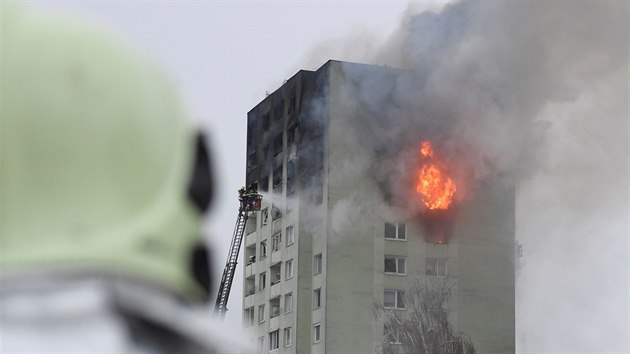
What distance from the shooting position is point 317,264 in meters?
51.7

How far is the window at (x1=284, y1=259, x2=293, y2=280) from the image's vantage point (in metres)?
52.3

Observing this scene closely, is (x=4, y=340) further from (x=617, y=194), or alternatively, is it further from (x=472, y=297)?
(x=472, y=297)

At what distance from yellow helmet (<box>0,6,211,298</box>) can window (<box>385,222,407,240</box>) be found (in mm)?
49182

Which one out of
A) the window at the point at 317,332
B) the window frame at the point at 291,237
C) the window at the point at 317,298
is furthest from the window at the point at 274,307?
the window at the point at 317,332

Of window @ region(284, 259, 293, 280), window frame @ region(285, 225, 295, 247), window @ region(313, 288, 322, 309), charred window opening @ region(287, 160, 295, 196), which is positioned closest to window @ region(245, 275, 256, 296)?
window @ region(284, 259, 293, 280)

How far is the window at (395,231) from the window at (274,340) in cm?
565

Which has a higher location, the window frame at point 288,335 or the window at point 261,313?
the window at point 261,313

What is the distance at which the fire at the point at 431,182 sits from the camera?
4747cm

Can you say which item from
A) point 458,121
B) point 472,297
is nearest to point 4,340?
point 458,121

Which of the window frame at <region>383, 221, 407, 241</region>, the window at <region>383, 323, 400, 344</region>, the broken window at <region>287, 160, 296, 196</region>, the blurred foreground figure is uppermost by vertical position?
the broken window at <region>287, 160, 296, 196</region>

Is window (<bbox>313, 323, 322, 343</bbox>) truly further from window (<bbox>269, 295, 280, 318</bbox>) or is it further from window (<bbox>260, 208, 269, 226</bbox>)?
window (<bbox>260, 208, 269, 226</bbox>)

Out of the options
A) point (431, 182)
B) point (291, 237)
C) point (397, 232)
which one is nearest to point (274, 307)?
point (291, 237)

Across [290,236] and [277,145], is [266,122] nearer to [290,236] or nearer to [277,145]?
[277,145]

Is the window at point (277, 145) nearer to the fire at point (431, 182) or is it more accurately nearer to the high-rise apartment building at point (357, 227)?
the high-rise apartment building at point (357, 227)
